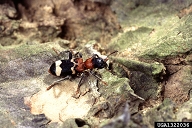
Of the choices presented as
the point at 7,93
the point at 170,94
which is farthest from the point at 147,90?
the point at 7,93

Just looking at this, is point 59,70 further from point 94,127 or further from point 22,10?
point 22,10

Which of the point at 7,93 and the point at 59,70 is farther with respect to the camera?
the point at 59,70

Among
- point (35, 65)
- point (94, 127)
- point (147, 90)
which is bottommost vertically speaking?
point (94, 127)

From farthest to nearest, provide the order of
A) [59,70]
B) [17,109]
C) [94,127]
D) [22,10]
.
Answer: [22,10], [59,70], [17,109], [94,127]

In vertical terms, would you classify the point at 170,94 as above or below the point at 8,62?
below

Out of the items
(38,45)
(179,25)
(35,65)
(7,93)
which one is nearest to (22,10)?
(38,45)

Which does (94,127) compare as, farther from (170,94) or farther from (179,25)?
(179,25)

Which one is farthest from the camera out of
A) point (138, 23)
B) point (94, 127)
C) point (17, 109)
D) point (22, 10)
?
point (22, 10)

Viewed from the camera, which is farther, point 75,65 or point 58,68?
point 75,65
